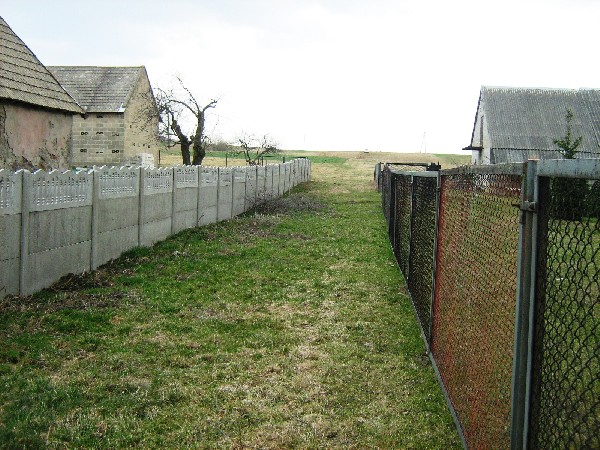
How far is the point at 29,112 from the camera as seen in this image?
1495 cm

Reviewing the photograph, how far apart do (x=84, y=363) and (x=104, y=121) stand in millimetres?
28858

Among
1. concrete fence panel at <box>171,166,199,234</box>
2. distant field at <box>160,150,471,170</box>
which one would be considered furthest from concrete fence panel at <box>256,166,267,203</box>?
distant field at <box>160,150,471,170</box>

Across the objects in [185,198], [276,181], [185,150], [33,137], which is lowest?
[185,198]

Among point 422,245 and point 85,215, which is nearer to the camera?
point 422,245

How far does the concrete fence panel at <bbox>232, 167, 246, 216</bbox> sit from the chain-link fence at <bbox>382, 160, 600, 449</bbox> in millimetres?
12064

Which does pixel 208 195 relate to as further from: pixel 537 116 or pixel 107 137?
pixel 537 116

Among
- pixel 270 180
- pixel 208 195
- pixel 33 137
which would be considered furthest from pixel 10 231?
pixel 270 180

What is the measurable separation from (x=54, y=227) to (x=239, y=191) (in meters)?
10.5

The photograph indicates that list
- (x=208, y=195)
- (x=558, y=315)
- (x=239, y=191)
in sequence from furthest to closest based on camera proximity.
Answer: (x=239, y=191) → (x=208, y=195) → (x=558, y=315)

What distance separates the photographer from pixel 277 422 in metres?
4.23

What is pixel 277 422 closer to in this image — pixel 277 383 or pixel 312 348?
pixel 277 383

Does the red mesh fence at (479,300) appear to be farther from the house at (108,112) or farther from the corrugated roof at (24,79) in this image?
the house at (108,112)

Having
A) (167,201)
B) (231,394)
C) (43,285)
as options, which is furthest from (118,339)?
(167,201)

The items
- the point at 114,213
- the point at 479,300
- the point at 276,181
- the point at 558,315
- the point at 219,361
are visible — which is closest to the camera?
the point at 558,315
